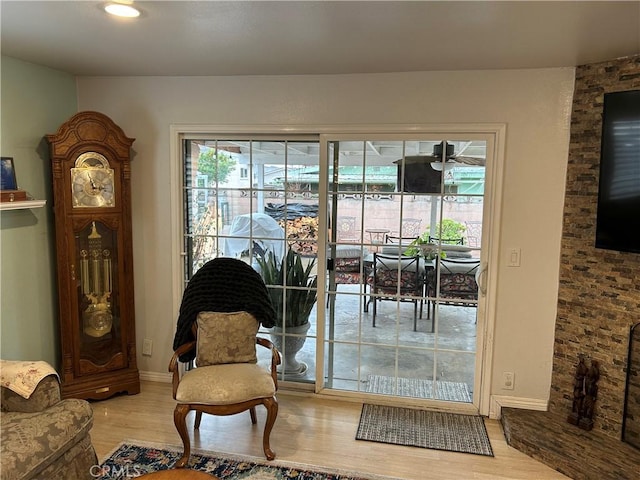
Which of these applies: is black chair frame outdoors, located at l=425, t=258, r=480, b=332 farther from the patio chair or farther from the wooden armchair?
the wooden armchair

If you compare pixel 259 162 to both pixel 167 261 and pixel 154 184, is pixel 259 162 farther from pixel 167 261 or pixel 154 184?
pixel 167 261

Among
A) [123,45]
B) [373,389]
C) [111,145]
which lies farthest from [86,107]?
[373,389]

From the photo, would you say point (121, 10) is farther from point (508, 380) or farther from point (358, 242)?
point (508, 380)

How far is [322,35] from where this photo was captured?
235cm

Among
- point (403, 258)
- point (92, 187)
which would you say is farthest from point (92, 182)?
point (403, 258)

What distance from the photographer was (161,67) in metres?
Result: 3.15

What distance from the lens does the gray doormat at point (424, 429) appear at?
289 centimetres

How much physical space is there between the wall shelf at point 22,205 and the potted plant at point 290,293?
1.50 meters

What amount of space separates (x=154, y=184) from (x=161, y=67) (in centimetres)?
86

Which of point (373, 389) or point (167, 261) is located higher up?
point (167, 261)

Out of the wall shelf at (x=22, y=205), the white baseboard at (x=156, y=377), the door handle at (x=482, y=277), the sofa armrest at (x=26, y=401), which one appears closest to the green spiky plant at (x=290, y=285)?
the white baseboard at (x=156, y=377)

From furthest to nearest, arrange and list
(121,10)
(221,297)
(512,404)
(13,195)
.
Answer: (512,404)
(221,297)
(13,195)
(121,10)

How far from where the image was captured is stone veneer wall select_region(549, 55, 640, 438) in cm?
272

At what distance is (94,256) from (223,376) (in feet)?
4.62
